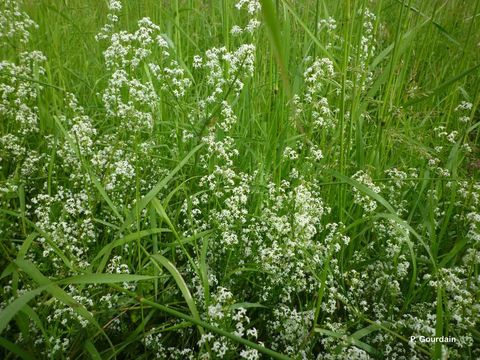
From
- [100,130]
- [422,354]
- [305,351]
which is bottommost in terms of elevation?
[422,354]

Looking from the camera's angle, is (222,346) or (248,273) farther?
(248,273)

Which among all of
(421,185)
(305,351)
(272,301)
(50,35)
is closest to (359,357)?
(305,351)

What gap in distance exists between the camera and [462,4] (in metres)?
4.57

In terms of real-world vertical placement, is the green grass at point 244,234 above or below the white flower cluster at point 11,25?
below

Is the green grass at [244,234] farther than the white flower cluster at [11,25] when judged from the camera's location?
No

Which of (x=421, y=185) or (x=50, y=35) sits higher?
(x=50, y=35)

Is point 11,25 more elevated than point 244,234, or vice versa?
point 11,25

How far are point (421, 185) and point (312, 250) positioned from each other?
1031 mm

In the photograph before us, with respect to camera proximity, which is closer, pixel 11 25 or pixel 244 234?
pixel 244 234

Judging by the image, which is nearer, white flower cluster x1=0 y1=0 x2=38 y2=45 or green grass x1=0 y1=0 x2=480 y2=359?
green grass x1=0 y1=0 x2=480 y2=359

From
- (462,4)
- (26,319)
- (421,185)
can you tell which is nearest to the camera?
(26,319)

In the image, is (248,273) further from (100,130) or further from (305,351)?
(100,130)

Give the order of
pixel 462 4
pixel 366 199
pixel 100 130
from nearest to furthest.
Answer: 1. pixel 366 199
2. pixel 100 130
3. pixel 462 4

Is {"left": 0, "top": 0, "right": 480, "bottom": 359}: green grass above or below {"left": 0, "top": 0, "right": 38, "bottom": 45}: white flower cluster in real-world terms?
below
